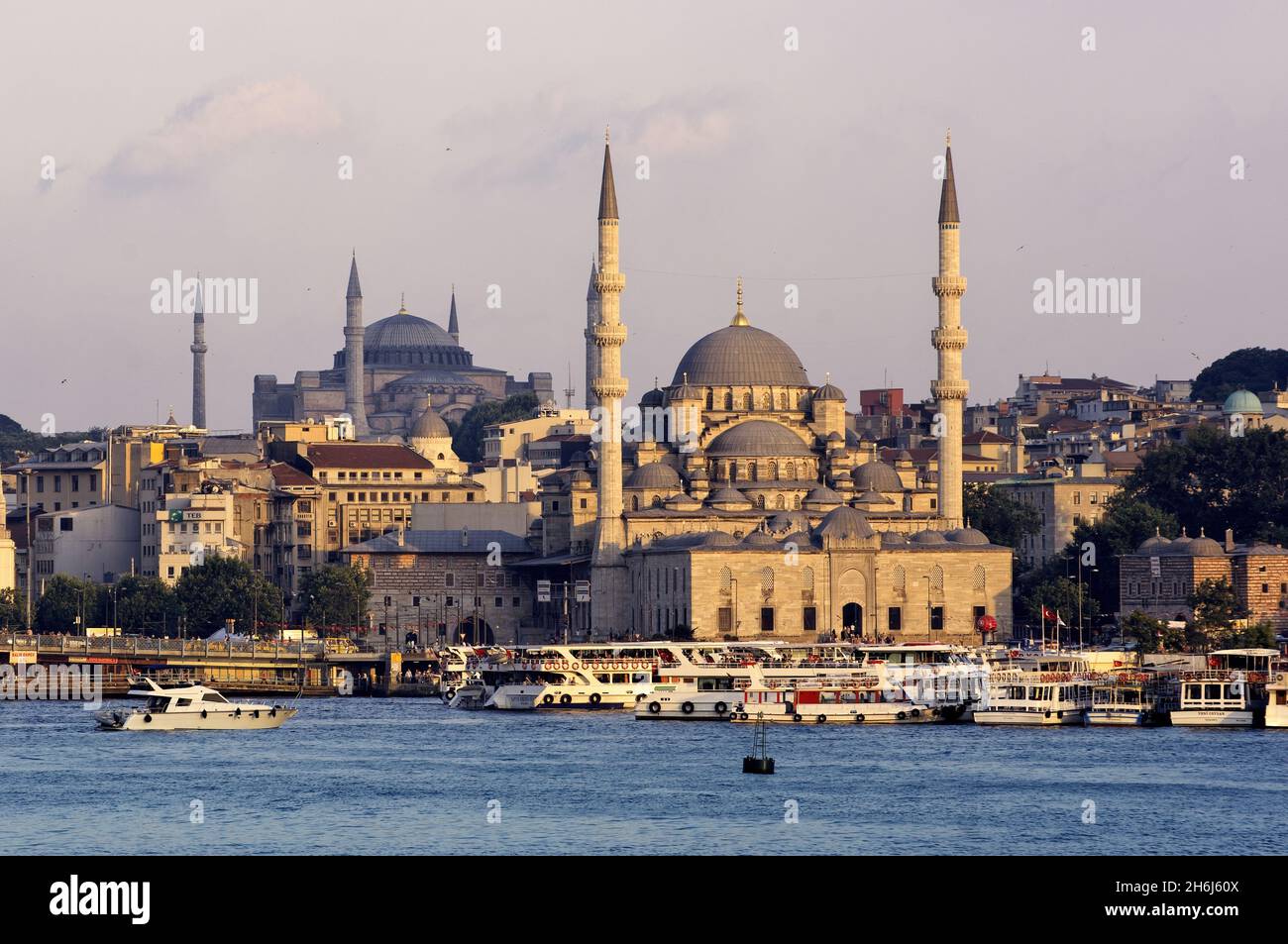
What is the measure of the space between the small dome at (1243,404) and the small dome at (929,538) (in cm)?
3252

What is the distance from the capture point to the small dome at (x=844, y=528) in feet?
286

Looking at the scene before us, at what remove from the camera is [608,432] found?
87.1 meters

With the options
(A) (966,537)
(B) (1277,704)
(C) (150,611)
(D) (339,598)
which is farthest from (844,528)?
(B) (1277,704)

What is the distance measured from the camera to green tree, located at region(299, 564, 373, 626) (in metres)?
98.5

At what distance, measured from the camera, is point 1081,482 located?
108 meters

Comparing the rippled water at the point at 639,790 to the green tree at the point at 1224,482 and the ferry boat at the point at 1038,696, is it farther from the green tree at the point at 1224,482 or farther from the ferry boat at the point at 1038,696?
the green tree at the point at 1224,482

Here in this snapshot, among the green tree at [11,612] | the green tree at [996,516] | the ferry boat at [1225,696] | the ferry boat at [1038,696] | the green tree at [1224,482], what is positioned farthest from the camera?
the green tree at [996,516]

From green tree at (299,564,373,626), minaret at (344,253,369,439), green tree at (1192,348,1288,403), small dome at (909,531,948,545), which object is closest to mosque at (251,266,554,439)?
minaret at (344,253,369,439)

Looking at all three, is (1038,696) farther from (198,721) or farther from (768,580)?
(768,580)

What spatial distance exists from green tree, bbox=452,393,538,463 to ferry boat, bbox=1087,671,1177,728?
8685cm

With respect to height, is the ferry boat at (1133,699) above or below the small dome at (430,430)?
below

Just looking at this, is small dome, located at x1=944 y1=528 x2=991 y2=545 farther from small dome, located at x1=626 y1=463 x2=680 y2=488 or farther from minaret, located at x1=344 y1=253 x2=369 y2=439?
minaret, located at x1=344 y1=253 x2=369 y2=439

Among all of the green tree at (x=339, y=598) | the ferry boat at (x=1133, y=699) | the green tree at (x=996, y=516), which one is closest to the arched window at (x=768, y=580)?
the green tree at (x=996, y=516)
